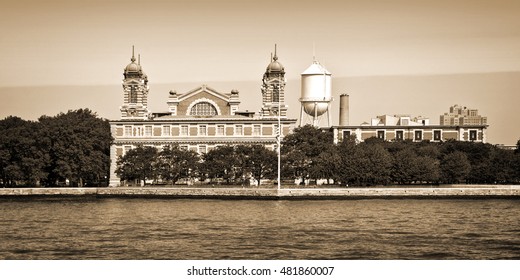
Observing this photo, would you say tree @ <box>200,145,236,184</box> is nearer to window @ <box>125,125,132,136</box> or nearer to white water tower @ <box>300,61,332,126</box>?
window @ <box>125,125,132,136</box>

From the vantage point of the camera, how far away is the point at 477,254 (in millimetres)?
18219

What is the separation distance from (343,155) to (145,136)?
1510 cm

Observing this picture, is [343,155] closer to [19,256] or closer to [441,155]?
[441,155]

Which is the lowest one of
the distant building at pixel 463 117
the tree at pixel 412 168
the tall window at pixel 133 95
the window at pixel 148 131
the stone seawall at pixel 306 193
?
the stone seawall at pixel 306 193

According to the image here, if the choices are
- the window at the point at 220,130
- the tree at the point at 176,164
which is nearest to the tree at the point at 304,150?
the tree at the point at 176,164

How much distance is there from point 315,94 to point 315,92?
137mm

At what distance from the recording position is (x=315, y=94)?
54562 millimetres

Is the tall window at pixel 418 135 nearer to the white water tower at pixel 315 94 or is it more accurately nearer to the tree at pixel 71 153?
the white water tower at pixel 315 94

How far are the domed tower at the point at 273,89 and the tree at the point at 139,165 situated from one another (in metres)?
8.68

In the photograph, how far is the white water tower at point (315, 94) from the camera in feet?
177

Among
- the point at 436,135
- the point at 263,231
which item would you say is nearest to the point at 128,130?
the point at 436,135

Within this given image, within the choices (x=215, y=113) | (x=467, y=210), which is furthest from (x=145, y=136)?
(x=467, y=210)

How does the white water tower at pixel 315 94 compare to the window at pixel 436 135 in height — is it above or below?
above

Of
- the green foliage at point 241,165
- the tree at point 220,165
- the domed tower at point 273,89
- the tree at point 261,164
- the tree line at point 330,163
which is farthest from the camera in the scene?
the domed tower at point 273,89
